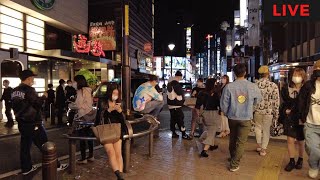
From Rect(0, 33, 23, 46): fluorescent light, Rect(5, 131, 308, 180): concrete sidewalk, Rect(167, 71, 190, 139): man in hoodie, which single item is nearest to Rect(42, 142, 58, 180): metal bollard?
Rect(5, 131, 308, 180): concrete sidewalk

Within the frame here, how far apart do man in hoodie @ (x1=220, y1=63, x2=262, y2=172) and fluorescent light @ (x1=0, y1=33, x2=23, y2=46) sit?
515 inches

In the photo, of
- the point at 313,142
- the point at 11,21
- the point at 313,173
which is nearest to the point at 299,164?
the point at 313,173

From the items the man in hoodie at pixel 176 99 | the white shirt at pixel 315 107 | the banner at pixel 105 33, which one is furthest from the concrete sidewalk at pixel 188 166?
the banner at pixel 105 33

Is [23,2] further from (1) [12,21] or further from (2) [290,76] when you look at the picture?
(2) [290,76]

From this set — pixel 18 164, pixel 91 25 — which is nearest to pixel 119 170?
pixel 18 164

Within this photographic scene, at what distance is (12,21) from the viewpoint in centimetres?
1650

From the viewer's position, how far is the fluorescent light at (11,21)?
15.6 metres

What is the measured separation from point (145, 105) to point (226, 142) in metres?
2.41

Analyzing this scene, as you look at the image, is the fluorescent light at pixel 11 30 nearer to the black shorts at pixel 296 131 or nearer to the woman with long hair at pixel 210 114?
the woman with long hair at pixel 210 114

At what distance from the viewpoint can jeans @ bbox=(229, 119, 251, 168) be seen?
6.04 meters

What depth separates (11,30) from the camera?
16.4 meters

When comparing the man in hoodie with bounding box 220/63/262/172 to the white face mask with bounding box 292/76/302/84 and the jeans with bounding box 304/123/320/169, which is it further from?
the jeans with bounding box 304/123/320/169

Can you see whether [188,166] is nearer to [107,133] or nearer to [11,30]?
[107,133]

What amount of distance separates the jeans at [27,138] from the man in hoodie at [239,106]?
345cm
